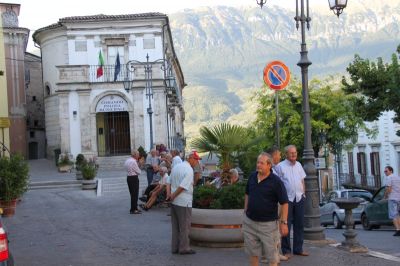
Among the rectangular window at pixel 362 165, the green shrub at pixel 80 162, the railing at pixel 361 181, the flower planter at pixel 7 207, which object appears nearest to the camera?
the flower planter at pixel 7 207

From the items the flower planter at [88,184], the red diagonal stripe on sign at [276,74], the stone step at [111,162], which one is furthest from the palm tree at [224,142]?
the stone step at [111,162]

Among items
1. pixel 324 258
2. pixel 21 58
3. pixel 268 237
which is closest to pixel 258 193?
pixel 268 237

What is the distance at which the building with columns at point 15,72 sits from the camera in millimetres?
42219

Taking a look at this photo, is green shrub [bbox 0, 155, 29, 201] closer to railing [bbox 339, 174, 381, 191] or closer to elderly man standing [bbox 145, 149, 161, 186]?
elderly man standing [bbox 145, 149, 161, 186]

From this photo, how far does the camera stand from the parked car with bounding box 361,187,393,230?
2000cm

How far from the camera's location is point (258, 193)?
→ 806 centimetres

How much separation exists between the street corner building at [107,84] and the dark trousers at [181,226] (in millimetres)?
25420

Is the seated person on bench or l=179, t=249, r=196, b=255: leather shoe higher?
the seated person on bench

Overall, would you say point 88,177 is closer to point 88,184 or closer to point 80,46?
point 88,184

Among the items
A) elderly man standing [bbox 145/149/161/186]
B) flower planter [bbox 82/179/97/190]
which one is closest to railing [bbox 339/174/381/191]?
flower planter [bbox 82/179/97/190]

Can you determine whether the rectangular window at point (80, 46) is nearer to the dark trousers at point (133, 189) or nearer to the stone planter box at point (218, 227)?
the dark trousers at point (133, 189)

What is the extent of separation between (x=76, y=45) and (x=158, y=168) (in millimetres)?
22816

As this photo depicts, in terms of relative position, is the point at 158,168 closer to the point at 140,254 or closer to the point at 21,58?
the point at 140,254

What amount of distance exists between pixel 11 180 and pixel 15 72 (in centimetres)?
2713
